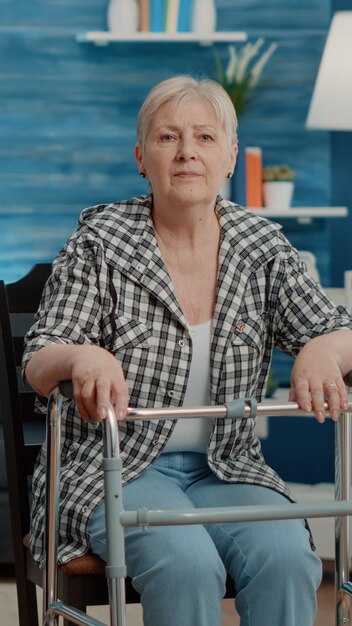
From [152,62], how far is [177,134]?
2.11 metres

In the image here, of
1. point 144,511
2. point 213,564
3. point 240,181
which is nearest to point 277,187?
point 240,181

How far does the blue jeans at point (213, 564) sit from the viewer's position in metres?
1.55

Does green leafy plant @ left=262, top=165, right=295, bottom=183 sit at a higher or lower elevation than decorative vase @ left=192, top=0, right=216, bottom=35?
lower

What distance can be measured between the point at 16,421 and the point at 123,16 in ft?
7.28

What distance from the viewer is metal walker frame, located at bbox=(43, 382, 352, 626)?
1.38 m

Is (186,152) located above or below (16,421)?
above

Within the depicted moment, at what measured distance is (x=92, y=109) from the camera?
388cm

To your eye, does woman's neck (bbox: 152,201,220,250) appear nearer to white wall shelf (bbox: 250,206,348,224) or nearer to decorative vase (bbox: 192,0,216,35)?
white wall shelf (bbox: 250,206,348,224)

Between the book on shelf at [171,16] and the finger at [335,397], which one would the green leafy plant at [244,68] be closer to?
the book on shelf at [171,16]

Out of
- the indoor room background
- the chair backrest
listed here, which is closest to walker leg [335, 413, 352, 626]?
the chair backrest

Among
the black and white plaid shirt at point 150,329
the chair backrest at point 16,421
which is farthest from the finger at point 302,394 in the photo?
the chair backrest at point 16,421

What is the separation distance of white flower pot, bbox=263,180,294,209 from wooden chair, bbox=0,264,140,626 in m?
1.74

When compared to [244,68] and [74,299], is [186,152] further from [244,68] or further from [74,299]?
[244,68]

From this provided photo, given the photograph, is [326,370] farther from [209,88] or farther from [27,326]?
[27,326]
